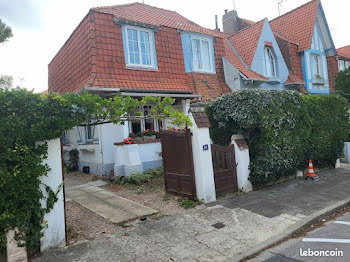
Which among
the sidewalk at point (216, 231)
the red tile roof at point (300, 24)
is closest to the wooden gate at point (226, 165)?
the sidewalk at point (216, 231)

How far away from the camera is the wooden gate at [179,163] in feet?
23.0

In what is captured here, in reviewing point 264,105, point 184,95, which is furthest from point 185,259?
point 184,95

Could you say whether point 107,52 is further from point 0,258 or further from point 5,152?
point 0,258

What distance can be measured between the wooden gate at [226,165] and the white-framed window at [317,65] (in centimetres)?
1383

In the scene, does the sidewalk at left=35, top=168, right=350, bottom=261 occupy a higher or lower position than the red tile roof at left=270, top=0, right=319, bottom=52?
lower

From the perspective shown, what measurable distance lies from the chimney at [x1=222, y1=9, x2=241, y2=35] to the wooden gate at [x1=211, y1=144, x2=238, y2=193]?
1636 centimetres

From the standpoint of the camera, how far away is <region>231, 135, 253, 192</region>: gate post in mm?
7906

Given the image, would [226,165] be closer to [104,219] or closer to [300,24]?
[104,219]

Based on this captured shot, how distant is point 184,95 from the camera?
11398 mm

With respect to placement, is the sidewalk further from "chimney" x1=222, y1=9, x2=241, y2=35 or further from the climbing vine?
"chimney" x1=222, y1=9, x2=241, y2=35

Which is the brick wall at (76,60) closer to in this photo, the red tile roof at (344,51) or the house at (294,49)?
the house at (294,49)

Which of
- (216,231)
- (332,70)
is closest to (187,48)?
(216,231)

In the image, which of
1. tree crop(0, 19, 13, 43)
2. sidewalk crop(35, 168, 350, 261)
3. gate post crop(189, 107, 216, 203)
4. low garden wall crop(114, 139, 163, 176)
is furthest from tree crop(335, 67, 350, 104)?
tree crop(0, 19, 13, 43)

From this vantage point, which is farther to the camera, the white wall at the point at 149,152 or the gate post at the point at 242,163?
the white wall at the point at 149,152
